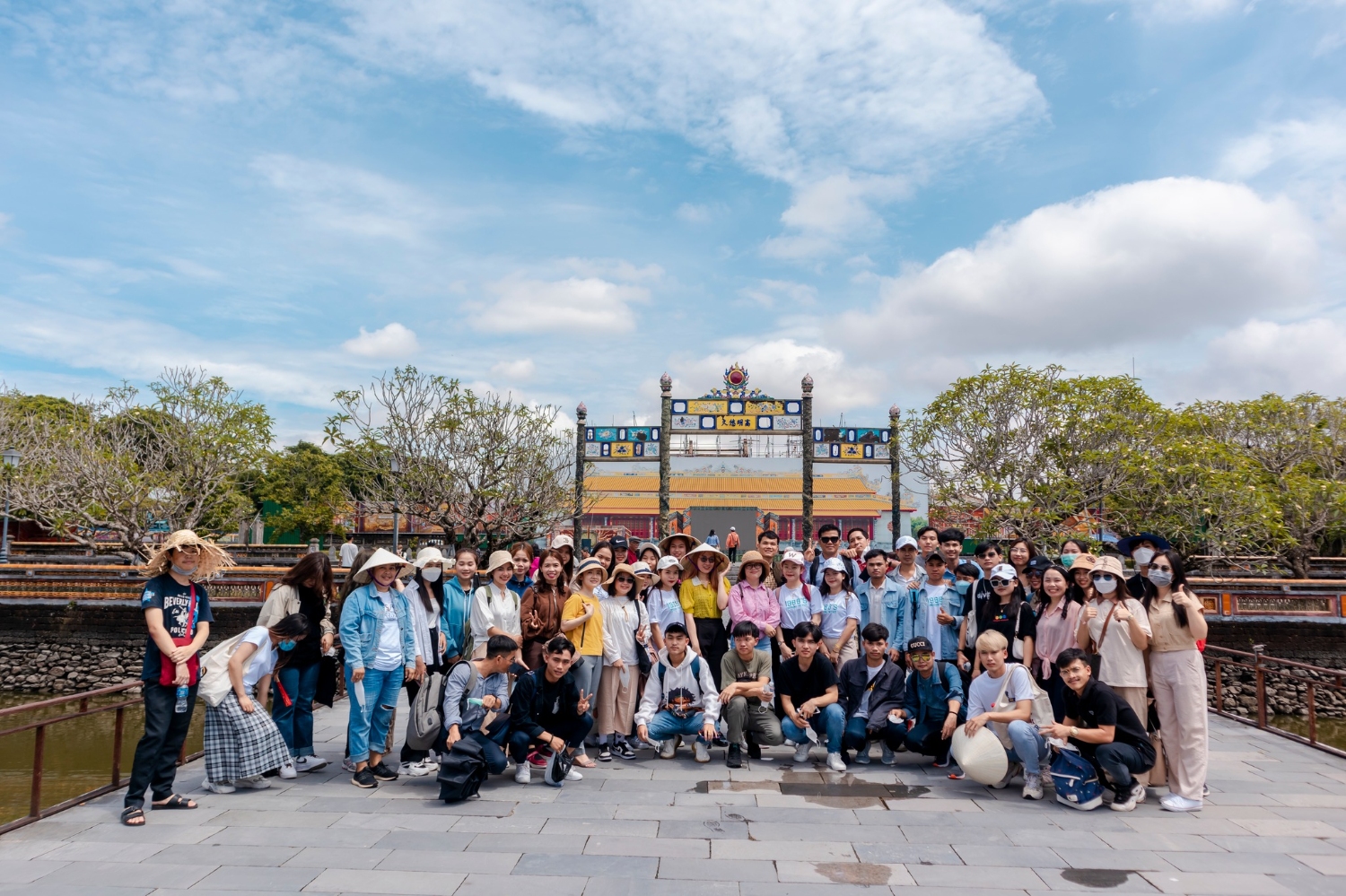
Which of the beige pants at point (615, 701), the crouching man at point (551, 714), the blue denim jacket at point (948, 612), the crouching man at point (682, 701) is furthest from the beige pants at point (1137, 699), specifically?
the crouching man at point (551, 714)

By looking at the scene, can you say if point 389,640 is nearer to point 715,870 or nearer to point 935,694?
point 715,870

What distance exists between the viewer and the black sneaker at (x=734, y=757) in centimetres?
571

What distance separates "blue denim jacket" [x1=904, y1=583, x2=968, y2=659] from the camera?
6.14 m

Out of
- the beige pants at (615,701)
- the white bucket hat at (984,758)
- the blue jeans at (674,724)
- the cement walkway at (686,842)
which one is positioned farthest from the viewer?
the beige pants at (615,701)

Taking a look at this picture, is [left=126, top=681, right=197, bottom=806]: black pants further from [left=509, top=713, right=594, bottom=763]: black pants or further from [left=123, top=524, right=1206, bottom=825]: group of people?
[left=509, top=713, right=594, bottom=763]: black pants

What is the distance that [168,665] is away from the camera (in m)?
4.50

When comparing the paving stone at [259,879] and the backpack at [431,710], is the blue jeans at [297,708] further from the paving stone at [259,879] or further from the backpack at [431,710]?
the paving stone at [259,879]

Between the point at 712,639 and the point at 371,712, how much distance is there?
2.56 metres

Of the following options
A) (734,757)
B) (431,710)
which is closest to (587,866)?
(431,710)

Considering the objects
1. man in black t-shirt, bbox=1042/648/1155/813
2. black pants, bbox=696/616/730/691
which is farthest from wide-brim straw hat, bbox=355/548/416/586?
man in black t-shirt, bbox=1042/648/1155/813

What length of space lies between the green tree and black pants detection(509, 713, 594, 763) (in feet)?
90.6

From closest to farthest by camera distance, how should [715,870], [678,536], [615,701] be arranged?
1. [715,870]
2. [615,701]
3. [678,536]

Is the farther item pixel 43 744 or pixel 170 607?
pixel 170 607

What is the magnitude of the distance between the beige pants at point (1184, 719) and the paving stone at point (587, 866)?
3.36 m
